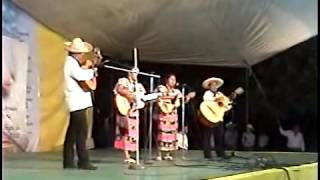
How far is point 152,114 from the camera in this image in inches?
81.0

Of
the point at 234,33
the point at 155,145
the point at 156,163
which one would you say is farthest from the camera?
the point at 234,33

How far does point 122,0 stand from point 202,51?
1.24 feet

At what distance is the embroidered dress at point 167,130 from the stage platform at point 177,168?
54mm

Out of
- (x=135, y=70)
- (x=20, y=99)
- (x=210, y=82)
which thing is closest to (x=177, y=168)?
(x=135, y=70)

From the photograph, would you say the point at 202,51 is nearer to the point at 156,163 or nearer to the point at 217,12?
the point at 217,12

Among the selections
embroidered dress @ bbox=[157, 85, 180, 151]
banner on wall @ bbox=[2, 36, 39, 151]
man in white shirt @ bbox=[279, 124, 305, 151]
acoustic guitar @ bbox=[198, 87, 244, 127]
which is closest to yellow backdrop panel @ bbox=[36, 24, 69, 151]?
banner on wall @ bbox=[2, 36, 39, 151]

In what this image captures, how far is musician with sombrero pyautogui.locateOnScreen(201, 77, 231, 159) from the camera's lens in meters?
2.26

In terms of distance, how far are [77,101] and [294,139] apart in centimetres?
103

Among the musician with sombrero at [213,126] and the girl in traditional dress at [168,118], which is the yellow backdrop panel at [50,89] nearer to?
the girl in traditional dress at [168,118]

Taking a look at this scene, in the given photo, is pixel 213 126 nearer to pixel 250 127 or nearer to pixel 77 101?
pixel 250 127

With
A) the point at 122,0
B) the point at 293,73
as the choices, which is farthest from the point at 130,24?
the point at 293,73

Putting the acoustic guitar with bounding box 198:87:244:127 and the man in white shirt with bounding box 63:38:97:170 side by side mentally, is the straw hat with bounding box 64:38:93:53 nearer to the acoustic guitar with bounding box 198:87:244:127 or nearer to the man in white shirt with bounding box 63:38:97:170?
the man in white shirt with bounding box 63:38:97:170

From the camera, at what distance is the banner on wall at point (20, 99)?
1998mm

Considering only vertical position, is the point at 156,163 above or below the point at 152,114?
below
